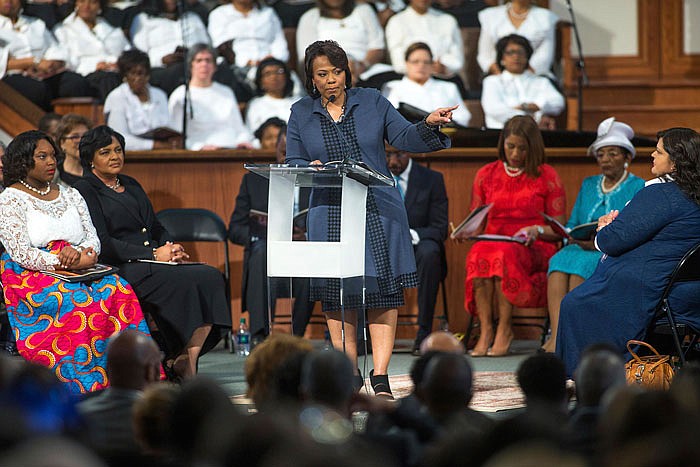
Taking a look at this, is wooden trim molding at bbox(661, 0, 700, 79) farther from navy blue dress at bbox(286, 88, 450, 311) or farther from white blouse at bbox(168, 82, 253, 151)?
navy blue dress at bbox(286, 88, 450, 311)

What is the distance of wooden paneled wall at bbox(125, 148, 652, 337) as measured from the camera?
706 cm

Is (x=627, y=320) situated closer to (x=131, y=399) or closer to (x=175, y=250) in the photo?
(x=175, y=250)

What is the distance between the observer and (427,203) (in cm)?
661

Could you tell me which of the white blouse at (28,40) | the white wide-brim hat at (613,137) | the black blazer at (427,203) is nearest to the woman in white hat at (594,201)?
the white wide-brim hat at (613,137)

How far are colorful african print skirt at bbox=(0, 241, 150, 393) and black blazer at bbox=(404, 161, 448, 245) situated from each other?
2275 mm

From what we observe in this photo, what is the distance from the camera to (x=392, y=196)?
449 cm

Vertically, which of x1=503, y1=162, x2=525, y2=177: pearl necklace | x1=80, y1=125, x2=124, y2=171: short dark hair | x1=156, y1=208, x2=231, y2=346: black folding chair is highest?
x1=80, y1=125, x2=124, y2=171: short dark hair

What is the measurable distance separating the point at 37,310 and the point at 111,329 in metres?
0.32

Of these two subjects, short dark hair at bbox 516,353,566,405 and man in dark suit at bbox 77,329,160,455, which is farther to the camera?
short dark hair at bbox 516,353,566,405

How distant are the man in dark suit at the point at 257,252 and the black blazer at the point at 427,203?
2.00 ft

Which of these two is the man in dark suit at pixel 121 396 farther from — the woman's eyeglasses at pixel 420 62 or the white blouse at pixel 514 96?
the white blouse at pixel 514 96

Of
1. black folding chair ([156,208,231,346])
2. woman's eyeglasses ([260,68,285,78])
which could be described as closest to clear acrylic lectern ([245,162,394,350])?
black folding chair ([156,208,231,346])

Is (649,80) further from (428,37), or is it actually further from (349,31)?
(349,31)

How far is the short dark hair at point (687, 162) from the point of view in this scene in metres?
4.49
